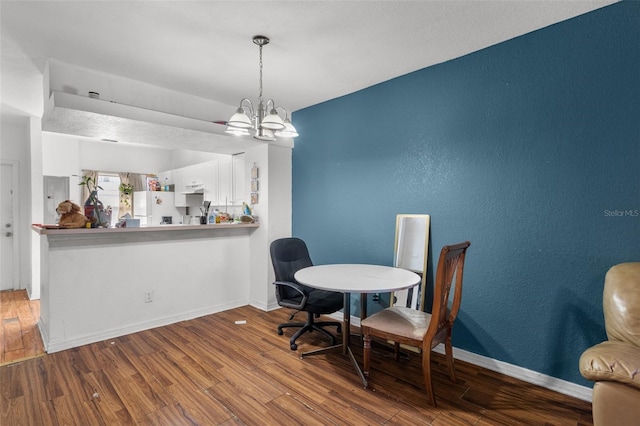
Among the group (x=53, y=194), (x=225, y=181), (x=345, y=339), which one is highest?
(x=225, y=181)

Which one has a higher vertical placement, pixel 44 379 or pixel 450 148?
pixel 450 148

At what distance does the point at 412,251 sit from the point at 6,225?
6.11m

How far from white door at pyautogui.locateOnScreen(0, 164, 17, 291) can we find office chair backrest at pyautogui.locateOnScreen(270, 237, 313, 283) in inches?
186

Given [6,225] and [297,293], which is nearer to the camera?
[297,293]

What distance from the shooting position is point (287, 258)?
3385mm

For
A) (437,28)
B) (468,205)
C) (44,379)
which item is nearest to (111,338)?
(44,379)

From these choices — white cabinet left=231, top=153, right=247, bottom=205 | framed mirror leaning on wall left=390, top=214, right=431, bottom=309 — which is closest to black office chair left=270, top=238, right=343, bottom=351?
framed mirror leaning on wall left=390, top=214, right=431, bottom=309

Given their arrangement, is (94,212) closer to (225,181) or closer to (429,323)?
(225,181)

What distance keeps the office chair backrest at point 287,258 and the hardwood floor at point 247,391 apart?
0.69 m

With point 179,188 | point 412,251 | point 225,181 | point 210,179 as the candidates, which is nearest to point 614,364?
point 412,251

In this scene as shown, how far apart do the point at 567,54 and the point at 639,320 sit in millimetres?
1791

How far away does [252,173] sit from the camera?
4246mm

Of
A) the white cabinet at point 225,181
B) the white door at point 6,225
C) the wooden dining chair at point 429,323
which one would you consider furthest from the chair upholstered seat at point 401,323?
the white door at point 6,225

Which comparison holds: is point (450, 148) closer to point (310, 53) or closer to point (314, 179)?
point (310, 53)
